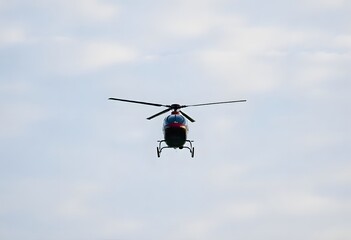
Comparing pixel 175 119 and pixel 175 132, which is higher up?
pixel 175 119

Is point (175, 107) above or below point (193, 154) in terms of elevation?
above

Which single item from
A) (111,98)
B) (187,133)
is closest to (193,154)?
(187,133)

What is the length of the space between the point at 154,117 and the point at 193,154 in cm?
718

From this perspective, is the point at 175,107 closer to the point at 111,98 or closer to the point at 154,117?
the point at 154,117

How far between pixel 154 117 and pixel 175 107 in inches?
157

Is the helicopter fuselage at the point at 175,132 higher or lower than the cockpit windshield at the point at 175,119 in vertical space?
lower

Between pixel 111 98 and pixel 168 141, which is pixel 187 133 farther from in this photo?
pixel 111 98

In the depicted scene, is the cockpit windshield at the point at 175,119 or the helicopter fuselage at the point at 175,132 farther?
the cockpit windshield at the point at 175,119

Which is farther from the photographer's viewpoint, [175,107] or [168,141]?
[175,107]

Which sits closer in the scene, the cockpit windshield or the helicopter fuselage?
the helicopter fuselage

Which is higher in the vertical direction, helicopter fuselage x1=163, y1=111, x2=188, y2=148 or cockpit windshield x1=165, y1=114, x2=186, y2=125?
cockpit windshield x1=165, y1=114, x2=186, y2=125

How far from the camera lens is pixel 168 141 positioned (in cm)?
8594

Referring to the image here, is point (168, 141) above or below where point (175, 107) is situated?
below

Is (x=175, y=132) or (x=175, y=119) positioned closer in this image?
(x=175, y=132)
